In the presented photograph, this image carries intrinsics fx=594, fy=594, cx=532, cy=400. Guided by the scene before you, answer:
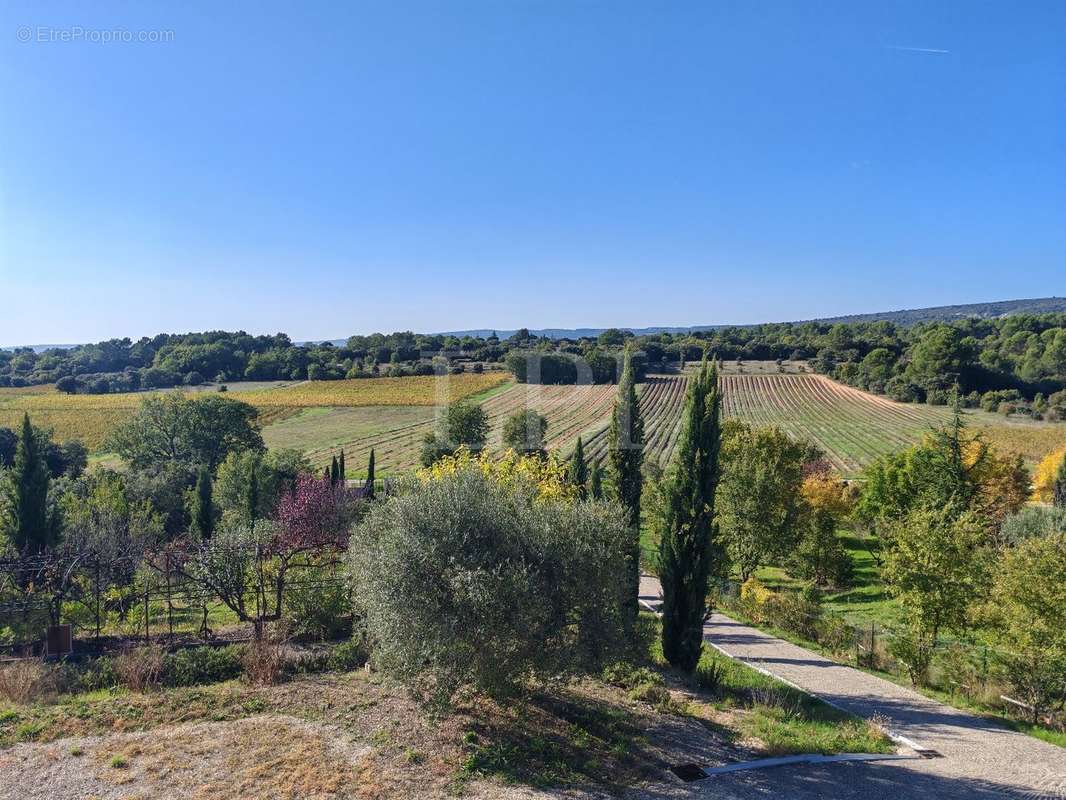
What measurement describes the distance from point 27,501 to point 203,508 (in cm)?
666

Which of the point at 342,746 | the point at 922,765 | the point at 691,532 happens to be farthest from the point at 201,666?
the point at 922,765

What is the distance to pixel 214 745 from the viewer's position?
8.98m

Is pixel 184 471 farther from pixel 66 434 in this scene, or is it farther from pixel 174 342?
pixel 174 342

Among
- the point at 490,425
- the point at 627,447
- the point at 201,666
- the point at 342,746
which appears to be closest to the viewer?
the point at 342,746

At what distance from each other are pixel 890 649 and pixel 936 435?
17715mm

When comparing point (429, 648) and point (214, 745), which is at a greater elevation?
point (429, 648)

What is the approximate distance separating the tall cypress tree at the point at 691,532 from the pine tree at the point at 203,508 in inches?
922

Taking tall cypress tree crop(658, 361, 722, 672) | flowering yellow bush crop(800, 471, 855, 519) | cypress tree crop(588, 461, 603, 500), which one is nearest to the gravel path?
tall cypress tree crop(658, 361, 722, 672)

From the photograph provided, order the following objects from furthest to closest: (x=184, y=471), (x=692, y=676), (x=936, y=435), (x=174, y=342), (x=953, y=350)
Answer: (x=174, y=342), (x=953, y=350), (x=184, y=471), (x=936, y=435), (x=692, y=676)

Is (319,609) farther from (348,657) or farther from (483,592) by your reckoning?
(483,592)

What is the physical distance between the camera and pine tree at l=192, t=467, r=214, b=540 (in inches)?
1108

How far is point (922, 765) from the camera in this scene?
905 centimetres

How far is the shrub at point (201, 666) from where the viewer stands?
11.6 m

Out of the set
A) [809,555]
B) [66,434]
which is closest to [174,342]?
[66,434]
